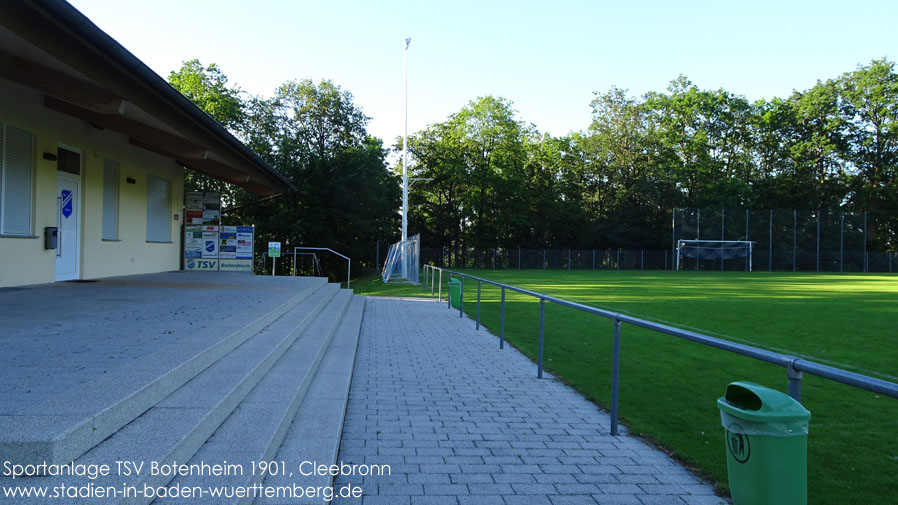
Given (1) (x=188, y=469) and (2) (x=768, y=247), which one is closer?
(1) (x=188, y=469)

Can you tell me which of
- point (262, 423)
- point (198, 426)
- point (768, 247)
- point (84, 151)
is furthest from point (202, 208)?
point (768, 247)

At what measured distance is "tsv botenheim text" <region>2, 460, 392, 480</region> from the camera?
2750mm

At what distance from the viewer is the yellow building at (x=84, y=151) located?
6.36 meters

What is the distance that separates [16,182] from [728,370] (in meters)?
11.3

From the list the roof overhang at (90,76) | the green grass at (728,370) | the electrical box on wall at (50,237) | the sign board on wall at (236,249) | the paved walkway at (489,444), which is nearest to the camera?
the paved walkway at (489,444)

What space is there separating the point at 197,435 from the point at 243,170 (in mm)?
11534

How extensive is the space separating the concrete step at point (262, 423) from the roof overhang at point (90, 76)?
3.94 meters

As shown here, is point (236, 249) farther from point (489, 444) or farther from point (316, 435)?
point (489, 444)

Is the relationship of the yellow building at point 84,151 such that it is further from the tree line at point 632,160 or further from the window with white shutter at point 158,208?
the tree line at point 632,160

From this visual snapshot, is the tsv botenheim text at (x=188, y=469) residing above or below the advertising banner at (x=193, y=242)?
below

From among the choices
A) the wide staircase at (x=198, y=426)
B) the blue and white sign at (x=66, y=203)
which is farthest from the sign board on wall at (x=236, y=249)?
the wide staircase at (x=198, y=426)

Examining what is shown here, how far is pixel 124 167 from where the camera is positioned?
13484mm

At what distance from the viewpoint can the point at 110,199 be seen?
12844 millimetres

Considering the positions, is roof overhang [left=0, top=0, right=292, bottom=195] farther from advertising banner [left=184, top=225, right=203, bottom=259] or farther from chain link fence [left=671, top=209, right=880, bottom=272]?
chain link fence [left=671, top=209, right=880, bottom=272]
